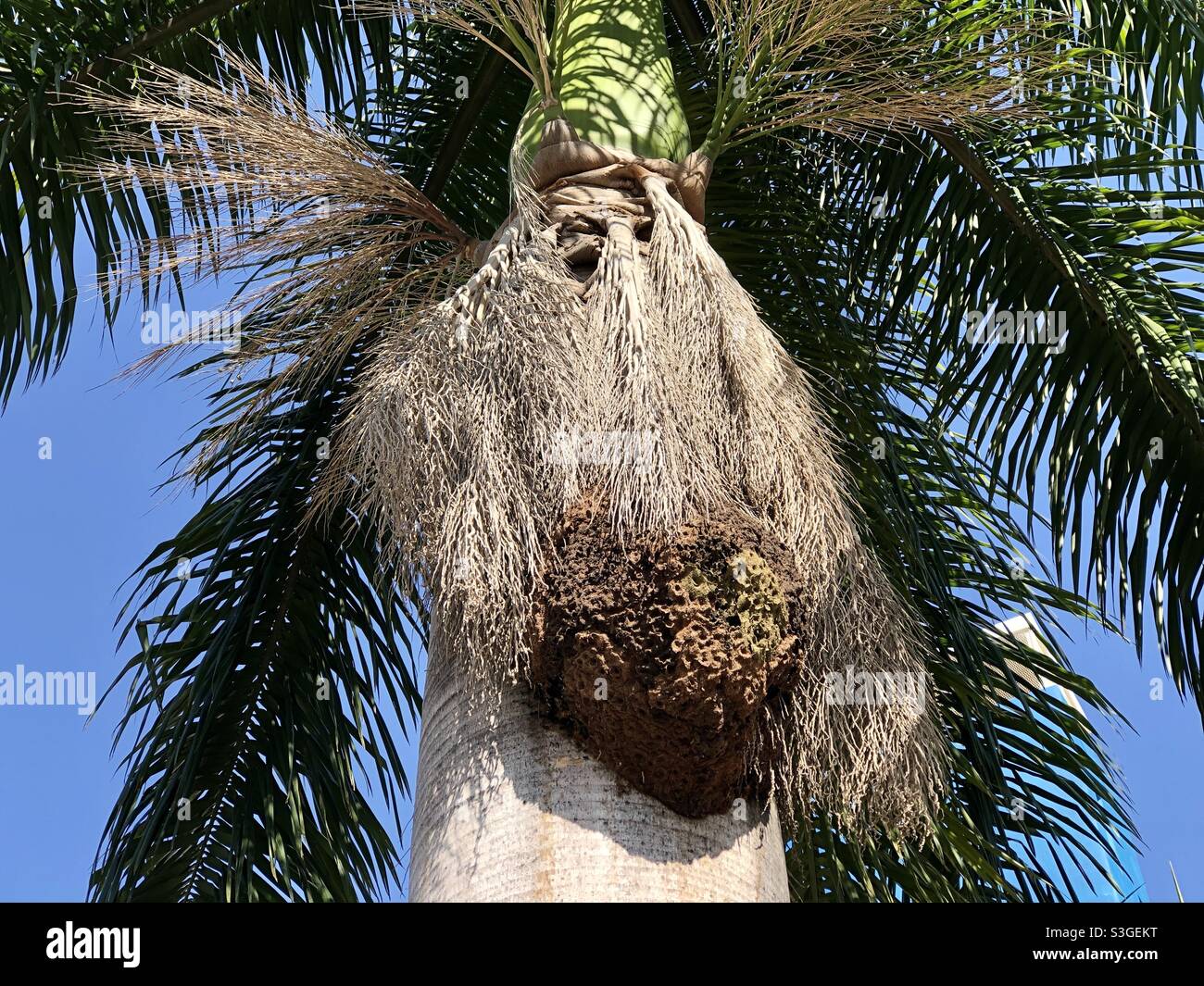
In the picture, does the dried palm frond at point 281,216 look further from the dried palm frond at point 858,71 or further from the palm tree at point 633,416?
the dried palm frond at point 858,71

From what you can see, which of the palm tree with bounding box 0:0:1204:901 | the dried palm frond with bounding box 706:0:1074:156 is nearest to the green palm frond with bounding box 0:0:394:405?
the palm tree with bounding box 0:0:1204:901

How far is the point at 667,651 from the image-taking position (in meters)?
2.88

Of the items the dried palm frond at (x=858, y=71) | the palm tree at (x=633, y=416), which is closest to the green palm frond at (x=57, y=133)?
the palm tree at (x=633, y=416)

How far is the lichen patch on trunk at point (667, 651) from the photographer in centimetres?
288

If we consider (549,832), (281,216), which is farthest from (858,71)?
(549,832)

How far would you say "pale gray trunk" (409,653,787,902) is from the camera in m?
2.78

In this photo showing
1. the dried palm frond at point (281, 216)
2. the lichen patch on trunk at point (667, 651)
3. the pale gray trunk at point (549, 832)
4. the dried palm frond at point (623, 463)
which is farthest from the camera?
the dried palm frond at point (281, 216)

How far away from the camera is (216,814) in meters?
4.49

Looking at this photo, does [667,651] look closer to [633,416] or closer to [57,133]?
[633,416]

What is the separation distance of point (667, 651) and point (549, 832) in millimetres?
403

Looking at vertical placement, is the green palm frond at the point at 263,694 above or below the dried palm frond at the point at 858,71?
below

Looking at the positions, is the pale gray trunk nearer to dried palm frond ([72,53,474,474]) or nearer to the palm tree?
the palm tree

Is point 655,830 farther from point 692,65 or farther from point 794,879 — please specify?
point 692,65
